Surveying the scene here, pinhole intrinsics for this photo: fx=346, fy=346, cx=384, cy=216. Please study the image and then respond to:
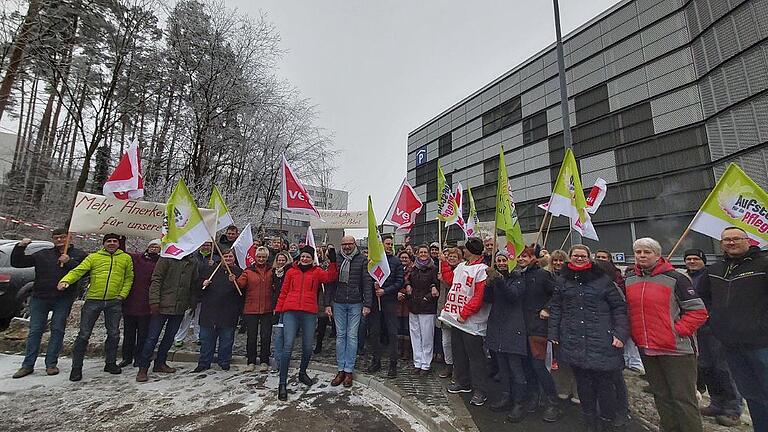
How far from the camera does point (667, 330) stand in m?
3.19

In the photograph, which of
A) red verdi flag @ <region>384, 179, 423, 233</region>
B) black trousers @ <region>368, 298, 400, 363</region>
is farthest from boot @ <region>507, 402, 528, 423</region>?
red verdi flag @ <region>384, 179, 423, 233</region>

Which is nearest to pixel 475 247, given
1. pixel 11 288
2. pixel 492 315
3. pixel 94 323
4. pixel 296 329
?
pixel 492 315

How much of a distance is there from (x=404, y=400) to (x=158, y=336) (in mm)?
3950

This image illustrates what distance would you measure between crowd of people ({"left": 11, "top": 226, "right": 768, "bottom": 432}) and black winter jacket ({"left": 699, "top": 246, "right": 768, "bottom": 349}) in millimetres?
11

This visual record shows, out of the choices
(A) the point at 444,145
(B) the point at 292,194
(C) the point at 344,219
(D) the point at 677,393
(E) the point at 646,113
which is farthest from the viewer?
(A) the point at 444,145

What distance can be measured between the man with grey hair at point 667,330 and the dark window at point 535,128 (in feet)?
97.6

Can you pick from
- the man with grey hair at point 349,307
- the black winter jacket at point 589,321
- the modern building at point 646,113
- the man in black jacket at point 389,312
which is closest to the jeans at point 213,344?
the man with grey hair at point 349,307

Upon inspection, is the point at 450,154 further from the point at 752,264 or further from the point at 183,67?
the point at 752,264

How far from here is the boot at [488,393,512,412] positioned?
423 cm

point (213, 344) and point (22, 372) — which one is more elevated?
point (213, 344)

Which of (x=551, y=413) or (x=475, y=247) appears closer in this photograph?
(x=551, y=413)

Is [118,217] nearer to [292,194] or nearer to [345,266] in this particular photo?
[292,194]

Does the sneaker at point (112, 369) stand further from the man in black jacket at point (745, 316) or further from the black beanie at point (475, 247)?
the man in black jacket at point (745, 316)

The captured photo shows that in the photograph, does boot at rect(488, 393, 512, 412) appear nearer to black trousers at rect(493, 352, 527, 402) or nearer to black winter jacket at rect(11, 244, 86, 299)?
black trousers at rect(493, 352, 527, 402)
